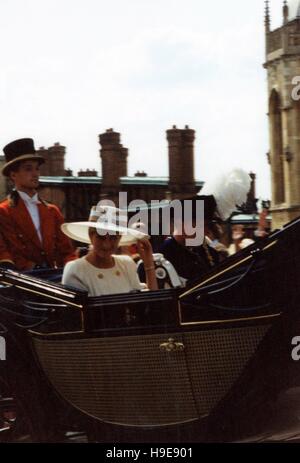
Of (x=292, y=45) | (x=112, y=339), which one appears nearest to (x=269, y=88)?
(x=292, y=45)

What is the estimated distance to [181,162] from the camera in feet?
16.3

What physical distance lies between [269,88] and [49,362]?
1822mm

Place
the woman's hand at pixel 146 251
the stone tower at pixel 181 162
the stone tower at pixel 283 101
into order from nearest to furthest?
1. the stone tower at pixel 283 101
2. the woman's hand at pixel 146 251
3. the stone tower at pixel 181 162

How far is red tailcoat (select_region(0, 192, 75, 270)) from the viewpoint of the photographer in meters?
4.99

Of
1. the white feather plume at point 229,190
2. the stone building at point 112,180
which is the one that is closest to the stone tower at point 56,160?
the stone building at point 112,180

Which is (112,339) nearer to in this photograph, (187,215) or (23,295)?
(23,295)

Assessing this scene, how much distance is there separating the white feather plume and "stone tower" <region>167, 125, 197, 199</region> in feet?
0.55

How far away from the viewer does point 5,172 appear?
498 centimetres

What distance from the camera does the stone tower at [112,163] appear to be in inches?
204

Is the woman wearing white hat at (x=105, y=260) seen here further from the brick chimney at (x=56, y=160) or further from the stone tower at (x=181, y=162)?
the brick chimney at (x=56, y=160)

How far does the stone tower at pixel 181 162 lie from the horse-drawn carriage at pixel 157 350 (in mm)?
A: 967

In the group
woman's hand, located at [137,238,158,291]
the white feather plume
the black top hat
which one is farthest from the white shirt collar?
the white feather plume

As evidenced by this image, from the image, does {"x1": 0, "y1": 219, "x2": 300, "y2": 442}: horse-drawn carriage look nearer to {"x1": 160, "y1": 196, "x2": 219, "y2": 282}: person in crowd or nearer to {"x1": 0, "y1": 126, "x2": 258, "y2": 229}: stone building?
{"x1": 160, "y1": 196, "x2": 219, "y2": 282}: person in crowd

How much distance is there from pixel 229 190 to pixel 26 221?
121cm
